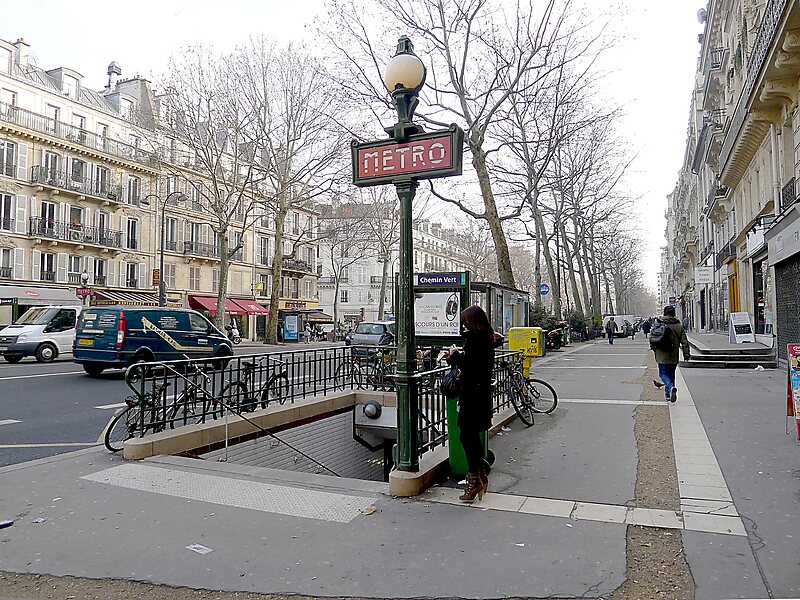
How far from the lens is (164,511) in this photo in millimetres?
4918

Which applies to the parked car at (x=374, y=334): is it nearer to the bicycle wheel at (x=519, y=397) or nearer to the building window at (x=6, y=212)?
the bicycle wheel at (x=519, y=397)

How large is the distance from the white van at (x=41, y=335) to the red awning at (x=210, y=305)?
23679 mm

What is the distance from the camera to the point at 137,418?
720cm

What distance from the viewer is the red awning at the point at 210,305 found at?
154 feet

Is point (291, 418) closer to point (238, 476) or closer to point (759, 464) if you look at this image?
point (238, 476)

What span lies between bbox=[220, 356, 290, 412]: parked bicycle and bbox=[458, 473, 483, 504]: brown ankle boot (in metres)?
4.34

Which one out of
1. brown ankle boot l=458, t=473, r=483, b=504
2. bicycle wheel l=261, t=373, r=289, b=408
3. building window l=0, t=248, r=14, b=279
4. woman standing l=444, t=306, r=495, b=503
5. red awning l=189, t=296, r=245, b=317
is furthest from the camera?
red awning l=189, t=296, r=245, b=317

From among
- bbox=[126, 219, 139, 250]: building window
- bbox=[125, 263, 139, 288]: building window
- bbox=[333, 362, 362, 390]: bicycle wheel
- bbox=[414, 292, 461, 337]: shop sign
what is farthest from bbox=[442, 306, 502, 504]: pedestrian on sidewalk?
bbox=[126, 219, 139, 250]: building window

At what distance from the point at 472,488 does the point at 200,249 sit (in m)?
46.0

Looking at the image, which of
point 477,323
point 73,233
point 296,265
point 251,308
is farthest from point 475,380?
point 296,265

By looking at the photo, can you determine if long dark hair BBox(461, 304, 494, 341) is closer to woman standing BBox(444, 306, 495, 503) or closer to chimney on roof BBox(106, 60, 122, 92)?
woman standing BBox(444, 306, 495, 503)

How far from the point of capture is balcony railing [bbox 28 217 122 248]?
3528 cm

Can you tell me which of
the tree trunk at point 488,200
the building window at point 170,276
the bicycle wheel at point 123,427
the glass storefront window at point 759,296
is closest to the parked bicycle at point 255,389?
the bicycle wheel at point 123,427

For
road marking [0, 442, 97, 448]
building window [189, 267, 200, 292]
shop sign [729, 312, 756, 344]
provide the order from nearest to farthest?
road marking [0, 442, 97, 448] → shop sign [729, 312, 756, 344] → building window [189, 267, 200, 292]
